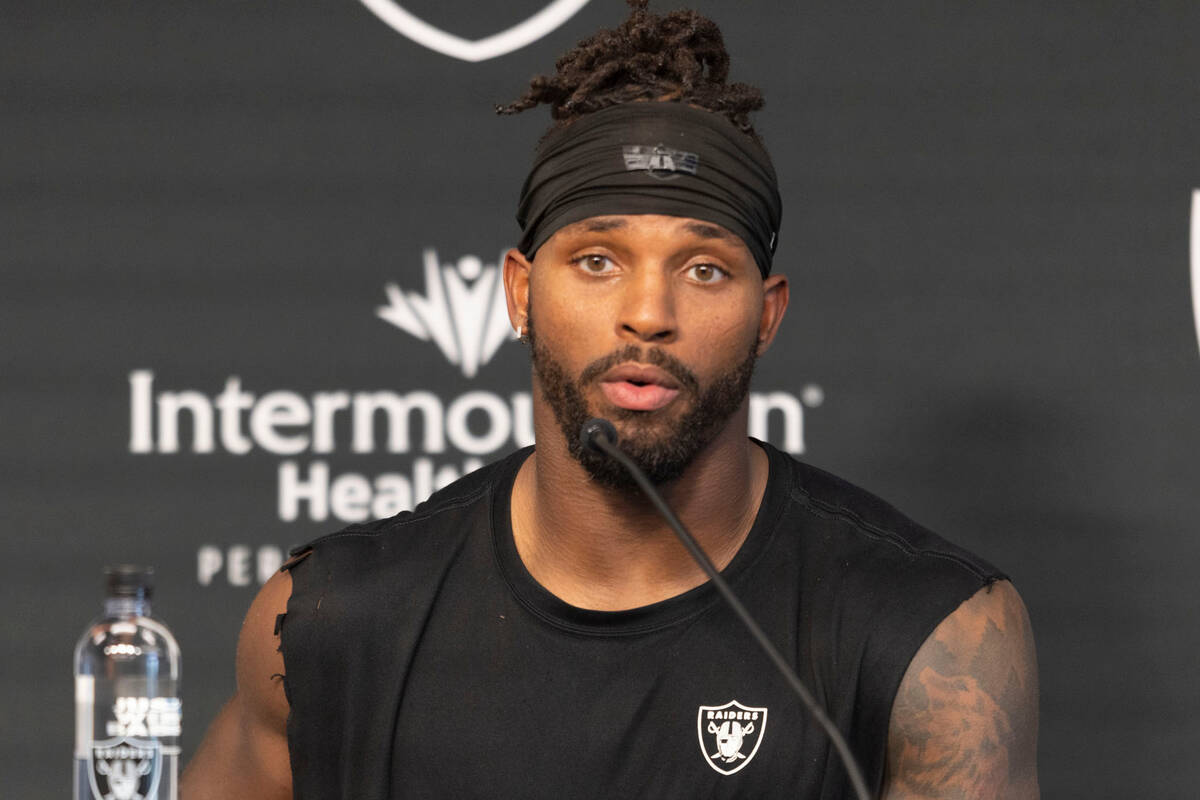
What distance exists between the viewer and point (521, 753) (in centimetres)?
176

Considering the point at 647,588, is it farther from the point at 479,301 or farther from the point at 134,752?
the point at 479,301

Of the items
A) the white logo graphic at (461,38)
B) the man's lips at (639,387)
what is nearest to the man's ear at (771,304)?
the man's lips at (639,387)

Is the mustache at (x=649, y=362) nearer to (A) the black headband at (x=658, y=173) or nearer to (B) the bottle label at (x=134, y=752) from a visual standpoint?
(A) the black headband at (x=658, y=173)

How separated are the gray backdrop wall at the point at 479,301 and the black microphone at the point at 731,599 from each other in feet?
3.75

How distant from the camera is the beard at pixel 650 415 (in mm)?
1672

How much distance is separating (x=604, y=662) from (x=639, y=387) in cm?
33

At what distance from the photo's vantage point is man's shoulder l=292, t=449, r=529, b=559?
1959mm

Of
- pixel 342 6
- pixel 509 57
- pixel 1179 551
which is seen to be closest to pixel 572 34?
pixel 509 57

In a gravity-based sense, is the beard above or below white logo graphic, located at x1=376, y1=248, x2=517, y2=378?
below

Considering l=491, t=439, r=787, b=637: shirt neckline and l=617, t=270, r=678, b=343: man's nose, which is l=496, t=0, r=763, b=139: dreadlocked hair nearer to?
l=617, t=270, r=678, b=343: man's nose

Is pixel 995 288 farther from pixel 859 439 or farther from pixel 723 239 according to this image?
pixel 723 239

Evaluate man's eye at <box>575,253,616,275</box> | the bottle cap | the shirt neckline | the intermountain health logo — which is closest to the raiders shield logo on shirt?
the bottle cap

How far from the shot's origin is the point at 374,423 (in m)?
2.56

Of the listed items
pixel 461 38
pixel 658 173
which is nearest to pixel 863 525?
pixel 658 173
